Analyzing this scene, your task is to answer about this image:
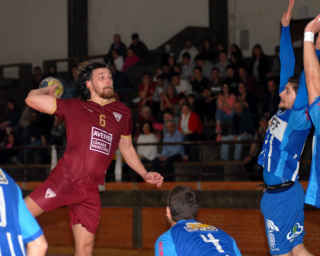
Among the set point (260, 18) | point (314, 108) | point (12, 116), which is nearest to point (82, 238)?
point (314, 108)

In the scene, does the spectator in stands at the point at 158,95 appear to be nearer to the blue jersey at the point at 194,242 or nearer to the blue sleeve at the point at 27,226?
the blue jersey at the point at 194,242

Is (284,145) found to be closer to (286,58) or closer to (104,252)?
(286,58)

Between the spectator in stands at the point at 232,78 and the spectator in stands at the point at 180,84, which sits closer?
the spectator in stands at the point at 232,78

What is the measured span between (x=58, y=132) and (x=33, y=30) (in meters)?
7.72

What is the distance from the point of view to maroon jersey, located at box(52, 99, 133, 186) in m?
4.07

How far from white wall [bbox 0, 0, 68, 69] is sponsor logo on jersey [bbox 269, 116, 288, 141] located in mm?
13120

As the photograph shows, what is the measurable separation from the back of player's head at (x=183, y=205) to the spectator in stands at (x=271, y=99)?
6.38m

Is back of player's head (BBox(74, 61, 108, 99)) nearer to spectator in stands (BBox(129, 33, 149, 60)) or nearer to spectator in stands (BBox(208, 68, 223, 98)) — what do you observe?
spectator in stands (BBox(208, 68, 223, 98))

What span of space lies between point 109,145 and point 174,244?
5.55 feet

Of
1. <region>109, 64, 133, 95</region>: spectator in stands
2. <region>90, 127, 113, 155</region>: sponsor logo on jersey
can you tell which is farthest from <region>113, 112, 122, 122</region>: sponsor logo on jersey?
<region>109, 64, 133, 95</region>: spectator in stands

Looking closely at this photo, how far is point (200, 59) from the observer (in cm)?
1148

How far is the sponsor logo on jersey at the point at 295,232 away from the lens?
4.33m

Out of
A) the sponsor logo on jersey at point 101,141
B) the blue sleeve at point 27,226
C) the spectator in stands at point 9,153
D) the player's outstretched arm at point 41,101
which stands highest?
the player's outstretched arm at point 41,101

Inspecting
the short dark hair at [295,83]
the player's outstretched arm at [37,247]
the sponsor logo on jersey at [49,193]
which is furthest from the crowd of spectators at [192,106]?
the player's outstretched arm at [37,247]
